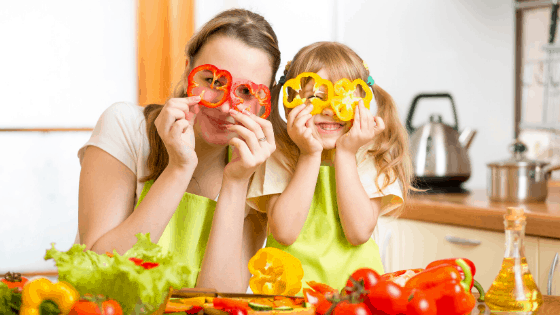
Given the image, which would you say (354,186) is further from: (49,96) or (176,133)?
(49,96)

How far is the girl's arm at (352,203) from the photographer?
3.87 ft

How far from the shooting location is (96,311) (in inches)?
21.4

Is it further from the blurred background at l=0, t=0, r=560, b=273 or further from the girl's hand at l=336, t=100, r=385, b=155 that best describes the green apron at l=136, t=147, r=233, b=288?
the blurred background at l=0, t=0, r=560, b=273

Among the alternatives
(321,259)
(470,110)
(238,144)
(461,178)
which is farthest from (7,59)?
(470,110)

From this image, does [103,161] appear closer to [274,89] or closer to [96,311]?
[274,89]

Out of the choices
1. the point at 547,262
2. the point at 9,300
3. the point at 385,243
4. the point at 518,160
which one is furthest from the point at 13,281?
the point at 518,160

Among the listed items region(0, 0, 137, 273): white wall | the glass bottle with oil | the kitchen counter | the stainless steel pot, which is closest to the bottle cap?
the glass bottle with oil

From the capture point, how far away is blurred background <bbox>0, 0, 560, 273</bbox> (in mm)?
2303

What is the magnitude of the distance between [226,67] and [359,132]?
333 millimetres

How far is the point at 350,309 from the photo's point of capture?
0.60m

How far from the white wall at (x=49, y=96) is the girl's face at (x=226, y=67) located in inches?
53.2

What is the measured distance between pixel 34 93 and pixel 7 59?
0.17 meters

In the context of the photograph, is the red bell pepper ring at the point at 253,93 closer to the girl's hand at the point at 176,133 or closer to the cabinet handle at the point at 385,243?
the girl's hand at the point at 176,133

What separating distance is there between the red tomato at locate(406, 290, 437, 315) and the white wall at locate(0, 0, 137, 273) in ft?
6.90
